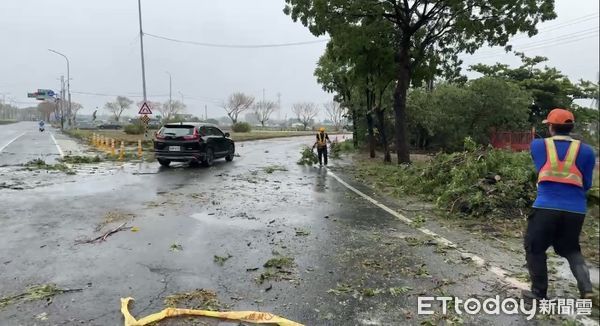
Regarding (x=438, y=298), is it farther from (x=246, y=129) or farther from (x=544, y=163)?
(x=246, y=129)

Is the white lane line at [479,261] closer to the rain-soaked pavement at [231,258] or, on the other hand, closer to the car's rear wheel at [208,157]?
the rain-soaked pavement at [231,258]

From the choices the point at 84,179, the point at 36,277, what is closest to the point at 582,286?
the point at 36,277

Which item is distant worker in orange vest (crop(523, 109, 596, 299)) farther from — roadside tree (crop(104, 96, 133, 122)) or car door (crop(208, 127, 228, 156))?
roadside tree (crop(104, 96, 133, 122))

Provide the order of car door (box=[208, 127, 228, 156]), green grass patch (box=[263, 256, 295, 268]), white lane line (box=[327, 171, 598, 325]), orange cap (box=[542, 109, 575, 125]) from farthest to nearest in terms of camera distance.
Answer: car door (box=[208, 127, 228, 156]) < green grass patch (box=[263, 256, 295, 268]) < white lane line (box=[327, 171, 598, 325]) < orange cap (box=[542, 109, 575, 125])

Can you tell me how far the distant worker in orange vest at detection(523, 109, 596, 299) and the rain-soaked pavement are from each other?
683 millimetres

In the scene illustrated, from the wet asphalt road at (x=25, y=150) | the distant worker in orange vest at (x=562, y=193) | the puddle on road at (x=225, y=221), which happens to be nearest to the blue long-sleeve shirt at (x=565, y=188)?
the distant worker in orange vest at (x=562, y=193)

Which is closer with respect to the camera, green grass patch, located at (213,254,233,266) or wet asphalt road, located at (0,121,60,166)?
green grass patch, located at (213,254,233,266)

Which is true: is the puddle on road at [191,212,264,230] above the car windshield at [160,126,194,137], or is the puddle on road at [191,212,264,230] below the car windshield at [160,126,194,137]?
below

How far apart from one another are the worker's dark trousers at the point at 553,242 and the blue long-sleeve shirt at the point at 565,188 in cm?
6

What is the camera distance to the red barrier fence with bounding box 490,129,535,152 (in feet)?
90.6

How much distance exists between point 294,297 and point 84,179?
440 inches

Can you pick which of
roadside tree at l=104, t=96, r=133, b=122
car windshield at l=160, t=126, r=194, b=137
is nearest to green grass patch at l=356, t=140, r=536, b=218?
car windshield at l=160, t=126, r=194, b=137

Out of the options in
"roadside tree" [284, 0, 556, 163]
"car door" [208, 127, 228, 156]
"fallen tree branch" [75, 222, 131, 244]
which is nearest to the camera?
"fallen tree branch" [75, 222, 131, 244]

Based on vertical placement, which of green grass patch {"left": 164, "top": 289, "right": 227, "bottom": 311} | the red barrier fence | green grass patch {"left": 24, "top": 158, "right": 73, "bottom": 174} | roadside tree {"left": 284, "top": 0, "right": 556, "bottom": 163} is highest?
roadside tree {"left": 284, "top": 0, "right": 556, "bottom": 163}
